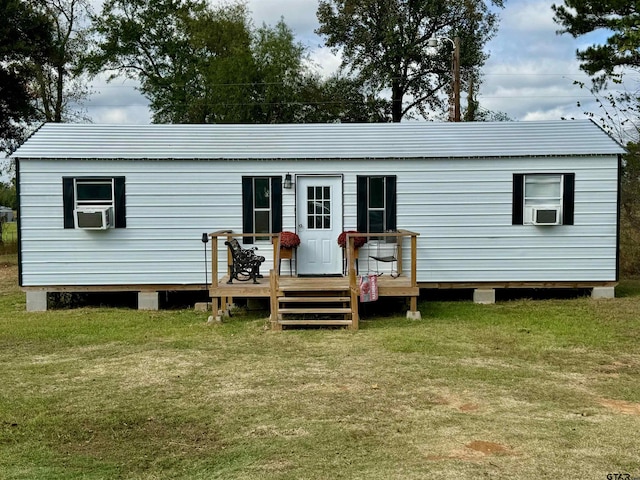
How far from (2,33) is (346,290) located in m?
16.1

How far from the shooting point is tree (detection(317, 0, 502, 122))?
2712 centimetres

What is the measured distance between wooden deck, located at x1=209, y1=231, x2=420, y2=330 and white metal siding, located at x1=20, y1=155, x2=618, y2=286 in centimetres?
127

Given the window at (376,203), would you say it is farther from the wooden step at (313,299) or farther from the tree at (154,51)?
the tree at (154,51)

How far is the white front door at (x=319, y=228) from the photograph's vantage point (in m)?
10.9

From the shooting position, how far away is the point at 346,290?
31.2ft

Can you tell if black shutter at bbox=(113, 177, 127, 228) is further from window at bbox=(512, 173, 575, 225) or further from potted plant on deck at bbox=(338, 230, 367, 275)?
window at bbox=(512, 173, 575, 225)

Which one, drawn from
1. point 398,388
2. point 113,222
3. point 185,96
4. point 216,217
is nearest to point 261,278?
point 216,217

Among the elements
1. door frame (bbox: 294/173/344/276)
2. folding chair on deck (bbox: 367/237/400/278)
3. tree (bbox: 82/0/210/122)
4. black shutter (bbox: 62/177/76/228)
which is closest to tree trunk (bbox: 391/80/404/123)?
tree (bbox: 82/0/210/122)

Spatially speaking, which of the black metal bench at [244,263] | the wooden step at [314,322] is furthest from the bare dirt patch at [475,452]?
the black metal bench at [244,263]

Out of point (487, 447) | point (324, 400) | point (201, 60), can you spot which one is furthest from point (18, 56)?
point (487, 447)

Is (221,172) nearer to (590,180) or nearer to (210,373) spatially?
(210,373)

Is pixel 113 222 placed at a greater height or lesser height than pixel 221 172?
lesser

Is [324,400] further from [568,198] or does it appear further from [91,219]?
[568,198]

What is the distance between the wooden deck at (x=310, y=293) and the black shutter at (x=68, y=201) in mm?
2783
